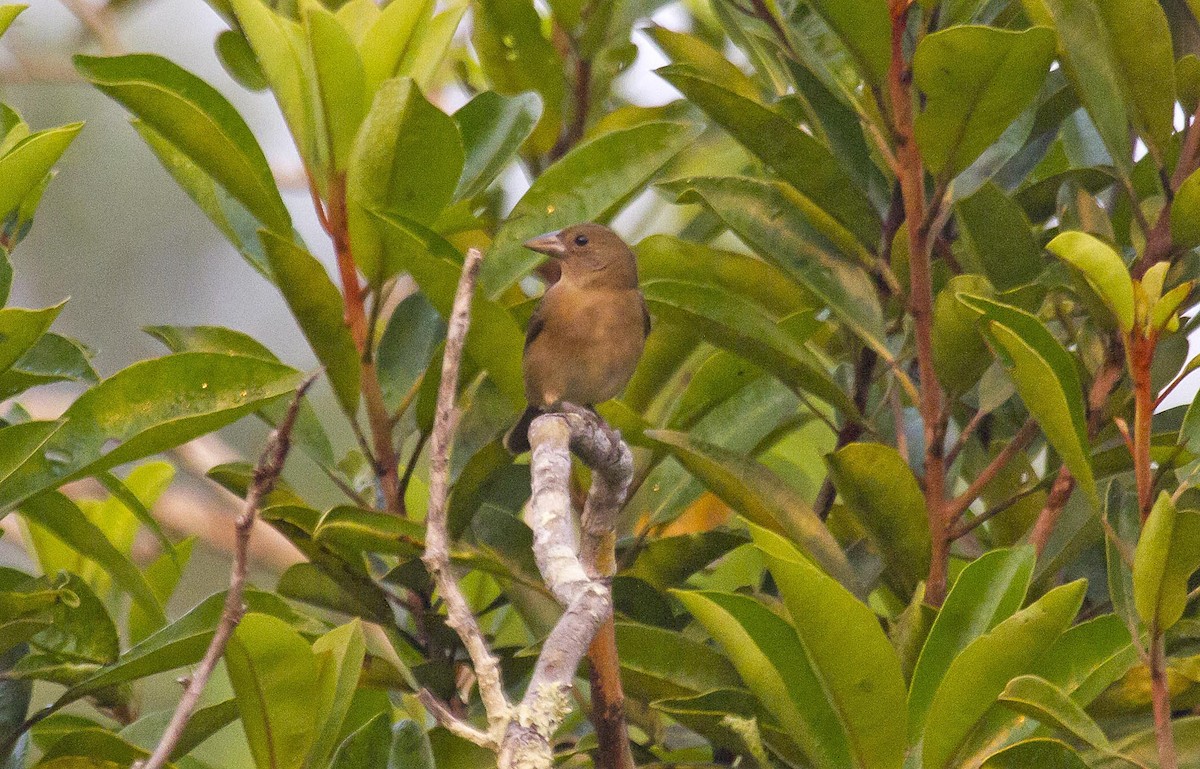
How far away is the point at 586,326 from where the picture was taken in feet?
10.5

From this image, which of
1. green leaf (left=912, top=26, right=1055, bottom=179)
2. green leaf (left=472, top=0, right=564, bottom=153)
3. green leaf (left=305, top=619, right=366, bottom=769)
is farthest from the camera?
green leaf (left=472, top=0, right=564, bottom=153)

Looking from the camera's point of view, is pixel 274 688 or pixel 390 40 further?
pixel 390 40

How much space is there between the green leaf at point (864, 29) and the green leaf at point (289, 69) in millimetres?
778

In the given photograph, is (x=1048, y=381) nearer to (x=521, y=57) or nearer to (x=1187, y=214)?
(x=1187, y=214)

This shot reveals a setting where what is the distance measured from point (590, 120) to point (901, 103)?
93cm

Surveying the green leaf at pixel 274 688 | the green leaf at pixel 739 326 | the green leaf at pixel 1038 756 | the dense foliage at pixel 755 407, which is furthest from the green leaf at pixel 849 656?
the green leaf at pixel 274 688

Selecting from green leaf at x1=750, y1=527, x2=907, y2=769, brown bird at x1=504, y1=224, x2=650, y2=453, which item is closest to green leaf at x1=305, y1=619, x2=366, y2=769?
green leaf at x1=750, y1=527, x2=907, y2=769

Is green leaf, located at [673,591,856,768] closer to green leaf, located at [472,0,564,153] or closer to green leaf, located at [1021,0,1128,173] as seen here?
green leaf, located at [1021,0,1128,173]

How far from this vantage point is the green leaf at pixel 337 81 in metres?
2.15

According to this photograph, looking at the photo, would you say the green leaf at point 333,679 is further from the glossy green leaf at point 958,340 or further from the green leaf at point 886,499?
the glossy green leaf at point 958,340

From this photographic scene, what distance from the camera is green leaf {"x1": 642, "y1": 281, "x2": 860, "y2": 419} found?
2.09m

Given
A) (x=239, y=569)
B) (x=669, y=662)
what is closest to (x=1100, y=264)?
(x=669, y=662)

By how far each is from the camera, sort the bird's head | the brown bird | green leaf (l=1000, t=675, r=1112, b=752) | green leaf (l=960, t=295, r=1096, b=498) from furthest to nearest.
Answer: the bird's head
the brown bird
green leaf (l=960, t=295, r=1096, b=498)
green leaf (l=1000, t=675, r=1112, b=752)

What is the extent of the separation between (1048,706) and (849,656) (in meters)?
0.22
